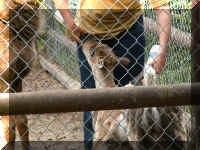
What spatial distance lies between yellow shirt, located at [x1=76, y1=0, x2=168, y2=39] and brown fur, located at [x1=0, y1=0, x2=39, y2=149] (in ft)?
1.31

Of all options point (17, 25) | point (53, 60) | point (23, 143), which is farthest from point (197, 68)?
point (53, 60)

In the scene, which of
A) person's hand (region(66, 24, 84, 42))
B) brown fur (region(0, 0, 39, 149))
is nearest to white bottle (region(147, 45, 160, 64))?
person's hand (region(66, 24, 84, 42))

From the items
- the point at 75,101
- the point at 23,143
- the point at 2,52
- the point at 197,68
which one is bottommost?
the point at 23,143

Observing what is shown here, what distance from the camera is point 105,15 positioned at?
2117 millimetres

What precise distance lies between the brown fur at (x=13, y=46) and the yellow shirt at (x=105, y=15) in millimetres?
400

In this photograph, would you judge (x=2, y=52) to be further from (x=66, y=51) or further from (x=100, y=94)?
(x=66, y=51)

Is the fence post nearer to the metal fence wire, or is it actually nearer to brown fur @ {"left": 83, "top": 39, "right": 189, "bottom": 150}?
the metal fence wire

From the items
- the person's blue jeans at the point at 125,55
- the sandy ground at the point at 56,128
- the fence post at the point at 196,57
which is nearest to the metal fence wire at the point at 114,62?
the person's blue jeans at the point at 125,55

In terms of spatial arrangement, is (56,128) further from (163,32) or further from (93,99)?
(93,99)

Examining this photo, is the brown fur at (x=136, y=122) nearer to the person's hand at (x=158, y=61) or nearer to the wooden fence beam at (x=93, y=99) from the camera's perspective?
the person's hand at (x=158, y=61)

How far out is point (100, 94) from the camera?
1.50 m

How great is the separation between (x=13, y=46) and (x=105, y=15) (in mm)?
833

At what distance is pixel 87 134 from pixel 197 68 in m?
1.15

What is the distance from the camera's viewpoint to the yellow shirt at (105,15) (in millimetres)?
2119
